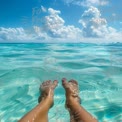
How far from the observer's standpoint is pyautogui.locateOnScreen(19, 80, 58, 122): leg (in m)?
2.21

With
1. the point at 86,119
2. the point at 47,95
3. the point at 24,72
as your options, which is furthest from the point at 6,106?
the point at 24,72

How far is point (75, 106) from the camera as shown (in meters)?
2.63

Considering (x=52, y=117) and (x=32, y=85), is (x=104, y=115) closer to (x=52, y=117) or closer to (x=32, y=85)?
(x=52, y=117)

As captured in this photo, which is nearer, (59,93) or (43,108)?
(43,108)

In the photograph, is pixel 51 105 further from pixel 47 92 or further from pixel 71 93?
pixel 71 93

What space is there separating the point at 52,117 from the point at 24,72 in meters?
3.14

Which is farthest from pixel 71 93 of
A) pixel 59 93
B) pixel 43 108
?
pixel 59 93

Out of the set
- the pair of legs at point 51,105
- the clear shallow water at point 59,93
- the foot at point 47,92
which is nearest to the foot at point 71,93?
the pair of legs at point 51,105

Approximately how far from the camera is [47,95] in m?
2.92

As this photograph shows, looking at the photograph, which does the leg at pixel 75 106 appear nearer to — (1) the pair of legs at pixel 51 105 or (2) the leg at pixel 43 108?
(1) the pair of legs at pixel 51 105

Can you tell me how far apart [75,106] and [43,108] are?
394mm

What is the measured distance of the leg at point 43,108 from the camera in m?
2.21

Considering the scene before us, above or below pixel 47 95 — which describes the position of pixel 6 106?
below

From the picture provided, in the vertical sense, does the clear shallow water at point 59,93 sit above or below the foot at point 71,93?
below
